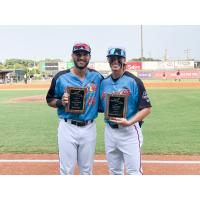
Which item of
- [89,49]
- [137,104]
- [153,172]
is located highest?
[89,49]

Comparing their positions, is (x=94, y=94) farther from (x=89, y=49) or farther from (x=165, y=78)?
(x=165, y=78)

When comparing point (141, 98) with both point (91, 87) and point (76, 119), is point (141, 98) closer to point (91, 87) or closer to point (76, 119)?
point (91, 87)

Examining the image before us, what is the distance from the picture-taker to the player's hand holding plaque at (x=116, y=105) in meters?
3.48

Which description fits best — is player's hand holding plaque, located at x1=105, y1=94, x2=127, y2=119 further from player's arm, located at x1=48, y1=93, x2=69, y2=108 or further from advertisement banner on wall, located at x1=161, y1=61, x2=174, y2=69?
advertisement banner on wall, located at x1=161, y1=61, x2=174, y2=69

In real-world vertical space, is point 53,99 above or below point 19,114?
above

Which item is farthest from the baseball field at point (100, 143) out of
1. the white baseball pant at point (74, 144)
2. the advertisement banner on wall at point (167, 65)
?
the advertisement banner on wall at point (167, 65)

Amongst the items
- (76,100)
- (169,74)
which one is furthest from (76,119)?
(169,74)

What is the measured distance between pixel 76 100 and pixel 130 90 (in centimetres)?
60

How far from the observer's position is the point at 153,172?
559 cm

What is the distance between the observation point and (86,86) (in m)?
3.74

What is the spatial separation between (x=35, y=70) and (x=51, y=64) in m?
14.2

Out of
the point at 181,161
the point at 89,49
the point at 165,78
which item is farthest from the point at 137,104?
the point at 165,78

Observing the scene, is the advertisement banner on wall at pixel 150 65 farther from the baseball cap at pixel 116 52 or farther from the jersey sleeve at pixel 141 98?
the baseball cap at pixel 116 52

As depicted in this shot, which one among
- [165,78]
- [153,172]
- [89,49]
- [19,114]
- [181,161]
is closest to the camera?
[89,49]
